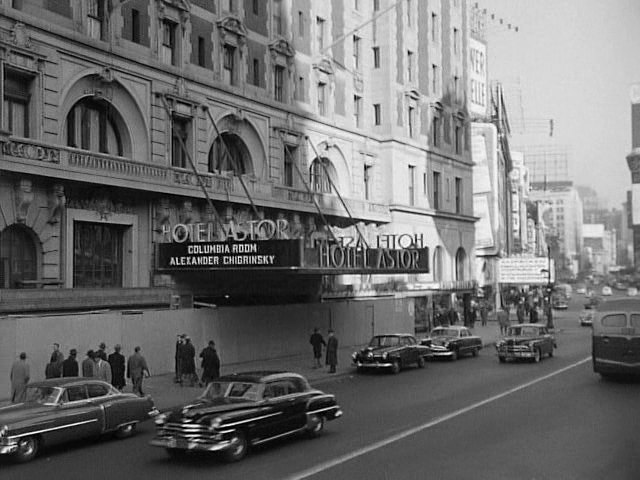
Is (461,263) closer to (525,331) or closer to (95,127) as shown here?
(525,331)

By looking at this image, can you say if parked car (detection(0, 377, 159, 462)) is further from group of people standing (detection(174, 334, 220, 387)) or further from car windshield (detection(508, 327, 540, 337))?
car windshield (detection(508, 327, 540, 337))

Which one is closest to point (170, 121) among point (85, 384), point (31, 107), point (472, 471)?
point (31, 107)

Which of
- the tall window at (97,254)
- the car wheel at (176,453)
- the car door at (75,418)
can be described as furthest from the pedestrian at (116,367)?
the car wheel at (176,453)

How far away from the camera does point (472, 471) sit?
12.3 meters

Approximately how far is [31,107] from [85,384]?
44.7 feet

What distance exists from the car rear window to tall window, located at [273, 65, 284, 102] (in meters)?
21.0

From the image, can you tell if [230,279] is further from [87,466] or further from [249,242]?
[87,466]

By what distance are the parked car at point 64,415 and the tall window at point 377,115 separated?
35.6 meters

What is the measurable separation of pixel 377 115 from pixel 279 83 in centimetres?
1203

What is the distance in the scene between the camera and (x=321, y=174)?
1715 inches

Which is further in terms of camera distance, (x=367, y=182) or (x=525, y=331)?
(x=367, y=182)

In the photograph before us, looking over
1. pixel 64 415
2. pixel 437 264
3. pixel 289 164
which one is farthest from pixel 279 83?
pixel 64 415

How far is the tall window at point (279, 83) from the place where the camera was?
1548 inches

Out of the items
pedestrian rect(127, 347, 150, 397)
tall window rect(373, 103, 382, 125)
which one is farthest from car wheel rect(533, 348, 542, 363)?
tall window rect(373, 103, 382, 125)
